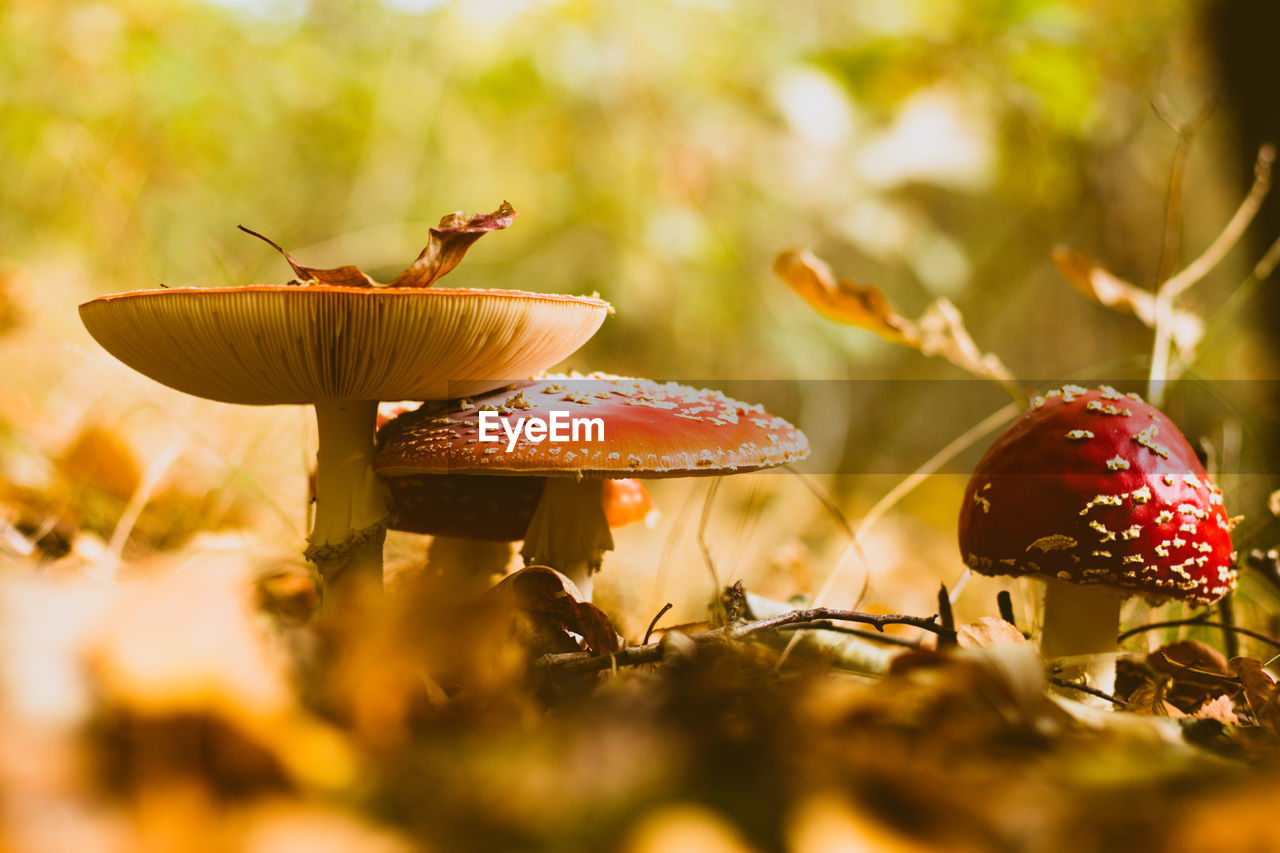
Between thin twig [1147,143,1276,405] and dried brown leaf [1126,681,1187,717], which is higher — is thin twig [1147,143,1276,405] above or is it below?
above

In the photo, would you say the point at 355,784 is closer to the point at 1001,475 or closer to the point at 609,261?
the point at 1001,475

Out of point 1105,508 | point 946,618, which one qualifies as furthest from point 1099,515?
point 946,618

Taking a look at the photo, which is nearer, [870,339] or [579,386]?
[579,386]

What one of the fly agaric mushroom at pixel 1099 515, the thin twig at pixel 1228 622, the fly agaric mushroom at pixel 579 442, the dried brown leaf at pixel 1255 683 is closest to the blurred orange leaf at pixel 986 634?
the fly agaric mushroom at pixel 1099 515

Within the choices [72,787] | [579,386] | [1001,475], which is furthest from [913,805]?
[579,386]

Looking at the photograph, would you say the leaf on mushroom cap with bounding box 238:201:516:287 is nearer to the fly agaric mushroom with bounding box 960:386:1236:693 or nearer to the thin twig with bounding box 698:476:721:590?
the thin twig with bounding box 698:476:721:590

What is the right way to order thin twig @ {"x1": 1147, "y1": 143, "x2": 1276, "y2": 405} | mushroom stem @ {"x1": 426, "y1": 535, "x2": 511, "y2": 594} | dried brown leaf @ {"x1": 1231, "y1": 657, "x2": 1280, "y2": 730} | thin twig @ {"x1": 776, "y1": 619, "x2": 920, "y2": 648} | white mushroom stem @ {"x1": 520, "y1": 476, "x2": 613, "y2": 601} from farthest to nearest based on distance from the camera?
thin twig @ {"x1": 1147, "y1": 143, "x2": 1276, "y2": 405}
mushroom stem @ {"x1": 426, "y1": 535, "x2": 511, "y2": 594}
white mushroom stem @ {"x1": 520, "y1": 476, "x2": 613, "y2": 601}
dried brown leaf @ {"x1": 1231, "y1": 657, "x2": 1280, "y2": 730}
thin twig @ {"x1": 776, "y1": 619, "x2": 920, "y2": 648}

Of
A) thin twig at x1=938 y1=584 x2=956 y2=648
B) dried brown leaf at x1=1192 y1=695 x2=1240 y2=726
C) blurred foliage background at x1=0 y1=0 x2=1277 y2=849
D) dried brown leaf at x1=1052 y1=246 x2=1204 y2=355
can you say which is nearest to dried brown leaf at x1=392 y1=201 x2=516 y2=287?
thin twig at x1=938 y1=584 x2=956 y2=648
